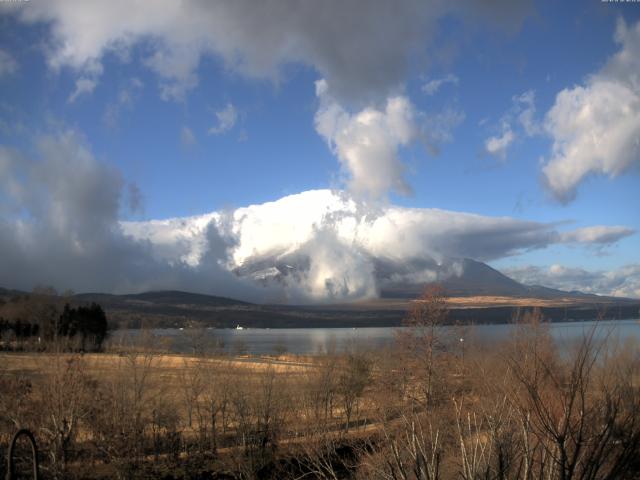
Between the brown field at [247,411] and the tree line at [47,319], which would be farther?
the tree line at [47,319]

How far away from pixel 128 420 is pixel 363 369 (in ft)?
88.2

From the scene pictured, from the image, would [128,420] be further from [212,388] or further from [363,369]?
[363,369]

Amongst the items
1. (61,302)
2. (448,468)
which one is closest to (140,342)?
(448,468)

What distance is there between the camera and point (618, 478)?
6.96 metres

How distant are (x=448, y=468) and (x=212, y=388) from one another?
1074 inches

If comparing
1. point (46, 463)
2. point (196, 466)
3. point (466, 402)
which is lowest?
point (196, 466)

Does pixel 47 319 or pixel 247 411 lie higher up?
pixel 47 319

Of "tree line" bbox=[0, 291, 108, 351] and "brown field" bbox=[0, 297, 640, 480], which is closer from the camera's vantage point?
"brown field" bbox=[0, 297, 640, 480]

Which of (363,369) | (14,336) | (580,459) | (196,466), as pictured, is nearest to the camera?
(580,459)

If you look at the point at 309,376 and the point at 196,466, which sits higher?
the point at 309,376

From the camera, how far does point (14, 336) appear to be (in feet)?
356

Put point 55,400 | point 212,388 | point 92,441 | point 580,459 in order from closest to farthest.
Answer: point 580,459
point 55,400
point 92,441
point 212,388

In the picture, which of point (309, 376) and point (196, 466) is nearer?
point (196, 466)

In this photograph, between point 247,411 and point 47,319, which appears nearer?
point 247,411
